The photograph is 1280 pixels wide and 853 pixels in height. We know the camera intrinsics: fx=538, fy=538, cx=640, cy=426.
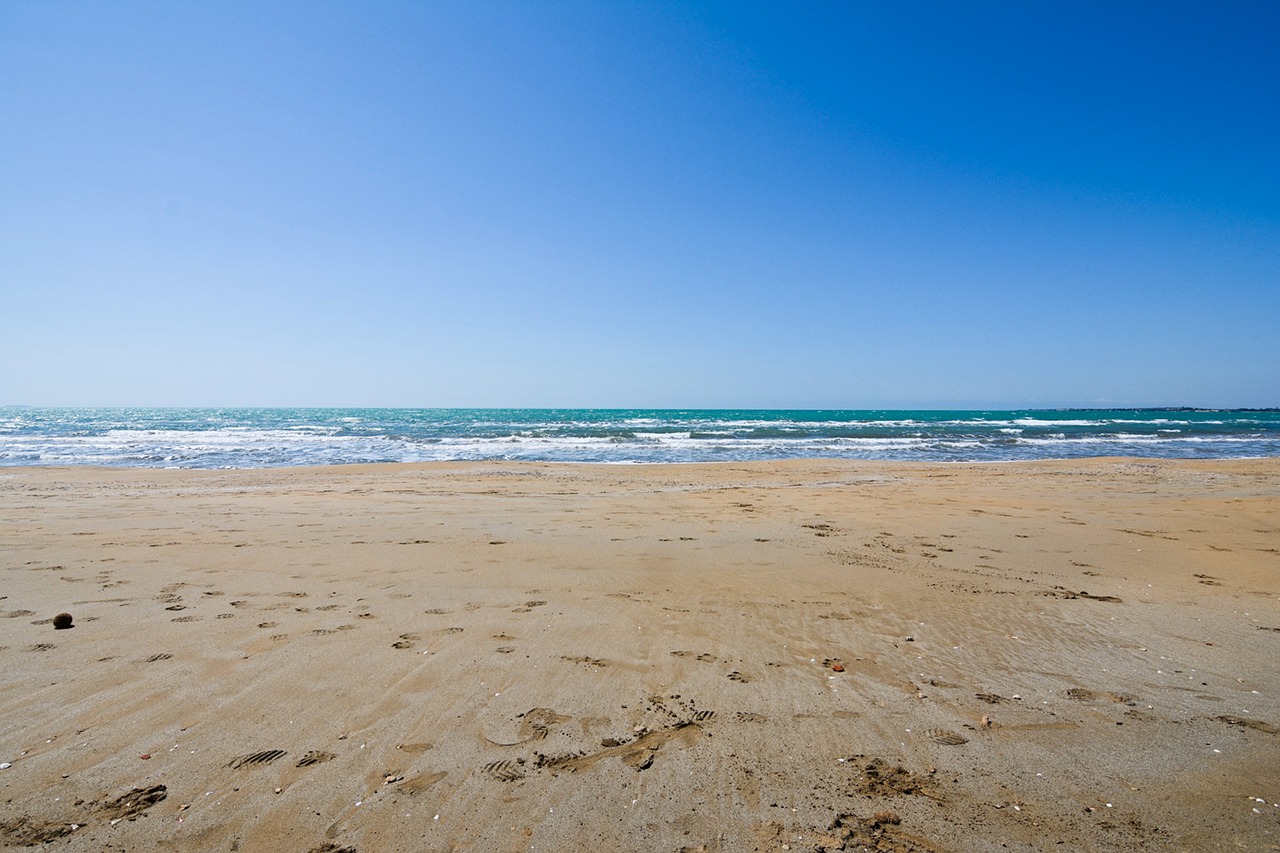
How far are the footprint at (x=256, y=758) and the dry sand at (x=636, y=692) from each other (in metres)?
0.01

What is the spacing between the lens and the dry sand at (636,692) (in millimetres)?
2518

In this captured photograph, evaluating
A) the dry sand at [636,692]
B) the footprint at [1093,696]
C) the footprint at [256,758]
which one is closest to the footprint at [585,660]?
the dry sand at [636,692]

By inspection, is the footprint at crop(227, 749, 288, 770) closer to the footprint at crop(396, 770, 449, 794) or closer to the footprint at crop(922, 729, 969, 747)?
the footprint at crop(396, 770, 449, 794)

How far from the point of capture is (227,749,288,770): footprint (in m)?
2.88

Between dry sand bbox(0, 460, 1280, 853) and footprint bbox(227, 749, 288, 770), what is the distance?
0.6 inches

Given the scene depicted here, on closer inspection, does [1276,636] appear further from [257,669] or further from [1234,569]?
[257,669]

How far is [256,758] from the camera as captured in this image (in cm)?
293

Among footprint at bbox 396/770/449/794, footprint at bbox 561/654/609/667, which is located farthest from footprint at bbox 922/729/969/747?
footprint at bbox 396/770/449/794

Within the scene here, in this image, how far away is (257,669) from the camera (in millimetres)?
3887

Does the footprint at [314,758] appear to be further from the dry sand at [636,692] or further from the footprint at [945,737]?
the footprint at [945,737]

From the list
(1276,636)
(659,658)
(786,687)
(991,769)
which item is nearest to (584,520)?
(659,658)

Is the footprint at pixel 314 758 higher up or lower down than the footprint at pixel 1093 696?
higher up

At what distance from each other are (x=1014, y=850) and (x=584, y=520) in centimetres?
777

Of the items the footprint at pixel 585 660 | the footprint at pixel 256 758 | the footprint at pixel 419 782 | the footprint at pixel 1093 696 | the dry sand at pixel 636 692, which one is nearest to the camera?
the dry sand at pixel 636 692
